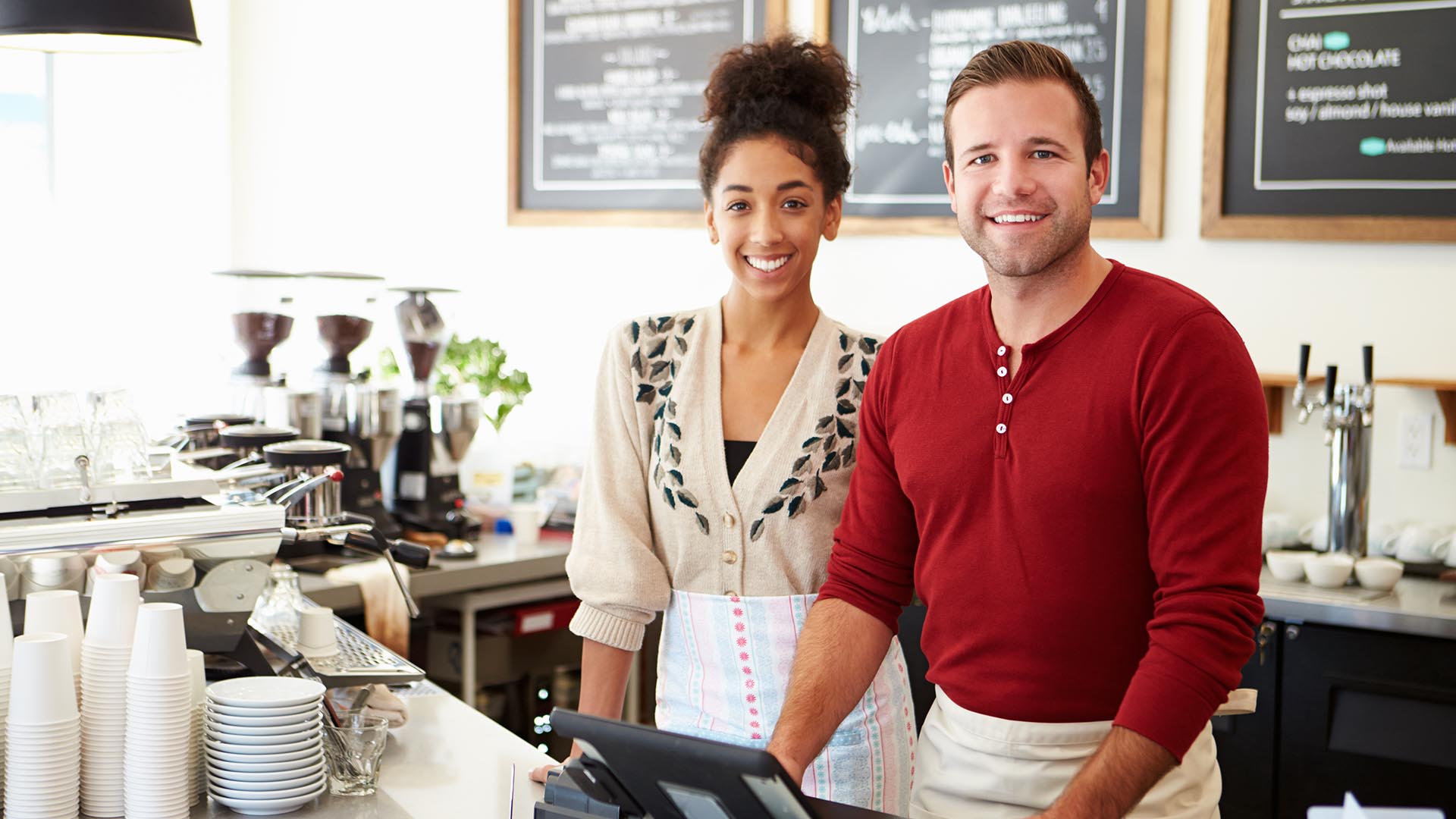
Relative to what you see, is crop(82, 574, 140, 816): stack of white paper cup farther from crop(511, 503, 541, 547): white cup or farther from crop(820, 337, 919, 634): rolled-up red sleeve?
crop(511, 503, 541, 547): white cup

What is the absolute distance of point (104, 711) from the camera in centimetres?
152

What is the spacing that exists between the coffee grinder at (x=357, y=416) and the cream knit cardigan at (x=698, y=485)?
1444 mm

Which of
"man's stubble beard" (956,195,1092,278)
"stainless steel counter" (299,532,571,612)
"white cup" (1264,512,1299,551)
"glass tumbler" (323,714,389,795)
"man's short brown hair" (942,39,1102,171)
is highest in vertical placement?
"man's short brown hair" (942,39,1102,171)

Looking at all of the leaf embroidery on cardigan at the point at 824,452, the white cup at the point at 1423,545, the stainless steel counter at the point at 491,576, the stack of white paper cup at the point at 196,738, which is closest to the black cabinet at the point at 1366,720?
the white cup at the point at 1423,545

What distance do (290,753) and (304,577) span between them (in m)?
1.35

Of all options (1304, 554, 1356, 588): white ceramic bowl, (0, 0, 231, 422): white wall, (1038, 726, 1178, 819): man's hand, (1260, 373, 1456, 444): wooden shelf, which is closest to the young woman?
(1038, 726, 1178, 819): man's hand

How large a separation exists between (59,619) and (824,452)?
936 millimetres

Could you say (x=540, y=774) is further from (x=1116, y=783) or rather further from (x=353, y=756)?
(x=1116, y=783)

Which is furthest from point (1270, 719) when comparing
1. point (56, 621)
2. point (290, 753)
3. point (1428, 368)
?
point (56, 621)

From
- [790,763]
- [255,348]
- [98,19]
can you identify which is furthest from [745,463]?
[255,348]

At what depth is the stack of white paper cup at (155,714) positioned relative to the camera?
149cm

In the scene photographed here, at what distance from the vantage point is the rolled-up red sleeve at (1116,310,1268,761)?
1.29 metres

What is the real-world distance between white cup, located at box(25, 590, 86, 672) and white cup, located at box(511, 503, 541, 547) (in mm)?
1779

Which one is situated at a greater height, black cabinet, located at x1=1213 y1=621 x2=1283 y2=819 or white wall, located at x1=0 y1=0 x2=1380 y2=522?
white wall, located at x1=0 y1=0 x2=1380 y2=522
